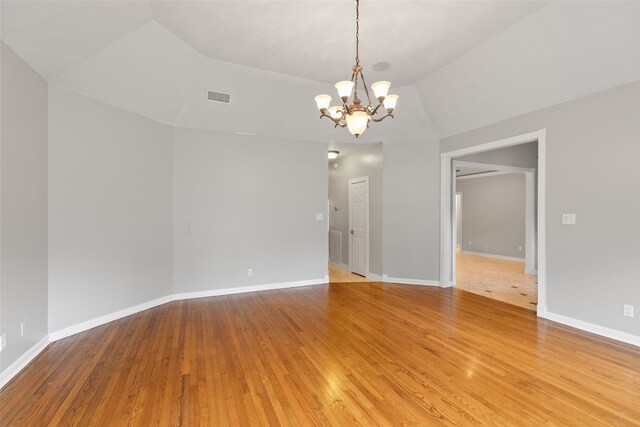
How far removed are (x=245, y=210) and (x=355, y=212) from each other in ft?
8.59

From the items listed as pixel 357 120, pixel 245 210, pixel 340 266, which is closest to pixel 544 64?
pixel 357 120

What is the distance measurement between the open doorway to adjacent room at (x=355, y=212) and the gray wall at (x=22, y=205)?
4383mm

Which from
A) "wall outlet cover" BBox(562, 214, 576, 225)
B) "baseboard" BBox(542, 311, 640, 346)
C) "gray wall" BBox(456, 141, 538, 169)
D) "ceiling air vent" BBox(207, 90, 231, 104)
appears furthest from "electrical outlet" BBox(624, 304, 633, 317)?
"ceiling air vent" BBox(207, 90, 231, 104)

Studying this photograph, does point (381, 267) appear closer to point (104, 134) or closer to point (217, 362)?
point (217, 362)

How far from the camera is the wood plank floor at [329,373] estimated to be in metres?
2.05

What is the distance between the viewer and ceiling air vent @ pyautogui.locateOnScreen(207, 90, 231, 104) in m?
4.38

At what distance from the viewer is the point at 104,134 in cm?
371

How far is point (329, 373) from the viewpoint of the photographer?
8.40 ft

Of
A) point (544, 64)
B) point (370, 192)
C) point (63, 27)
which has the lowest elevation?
point (370, 192)

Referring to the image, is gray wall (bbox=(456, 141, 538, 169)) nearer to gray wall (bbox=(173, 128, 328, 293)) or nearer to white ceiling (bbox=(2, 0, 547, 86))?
white ceiling (bbox=(2, 0, 547, 86))

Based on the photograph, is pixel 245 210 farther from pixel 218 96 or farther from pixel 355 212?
pixel 355 212

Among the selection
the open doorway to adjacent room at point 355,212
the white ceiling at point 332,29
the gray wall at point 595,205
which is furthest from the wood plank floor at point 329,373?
the white ceiling at point 332,29

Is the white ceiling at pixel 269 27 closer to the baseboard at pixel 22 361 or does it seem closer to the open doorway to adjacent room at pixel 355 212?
the open doorway to adjacent room at pixel 355 212

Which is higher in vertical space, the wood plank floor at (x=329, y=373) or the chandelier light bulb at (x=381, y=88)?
the chandelier light bulb at (x=381, y=88)
